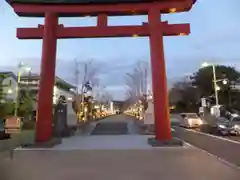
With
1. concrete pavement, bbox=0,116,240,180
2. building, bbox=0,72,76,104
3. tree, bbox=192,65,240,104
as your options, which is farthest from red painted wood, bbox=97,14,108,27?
tree, bbox=192,65,240,104

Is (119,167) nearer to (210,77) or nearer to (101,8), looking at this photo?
(101,8)

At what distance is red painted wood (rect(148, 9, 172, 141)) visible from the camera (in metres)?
19.9

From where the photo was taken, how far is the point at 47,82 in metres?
20.3

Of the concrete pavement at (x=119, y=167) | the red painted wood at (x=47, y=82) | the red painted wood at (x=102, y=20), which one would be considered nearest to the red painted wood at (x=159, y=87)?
the red painted wood at (x=102, y=20)

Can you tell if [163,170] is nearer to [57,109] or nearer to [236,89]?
[57,109]

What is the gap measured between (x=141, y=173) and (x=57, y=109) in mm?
18697

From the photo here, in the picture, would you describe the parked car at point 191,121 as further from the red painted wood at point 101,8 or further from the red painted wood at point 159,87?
the red painted wood at point 101,8

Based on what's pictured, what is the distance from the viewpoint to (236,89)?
66.1 metres

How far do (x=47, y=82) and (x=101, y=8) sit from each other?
511 cm

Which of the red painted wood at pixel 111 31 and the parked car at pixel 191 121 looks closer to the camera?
the red painted wood at pixel 111 31

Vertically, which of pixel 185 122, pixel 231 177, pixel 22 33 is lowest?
pixel 231 177

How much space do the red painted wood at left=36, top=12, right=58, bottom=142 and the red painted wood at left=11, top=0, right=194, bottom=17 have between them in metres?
0.58

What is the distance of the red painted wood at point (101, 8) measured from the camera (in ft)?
68.0

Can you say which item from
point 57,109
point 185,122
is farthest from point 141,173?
point 185,122
